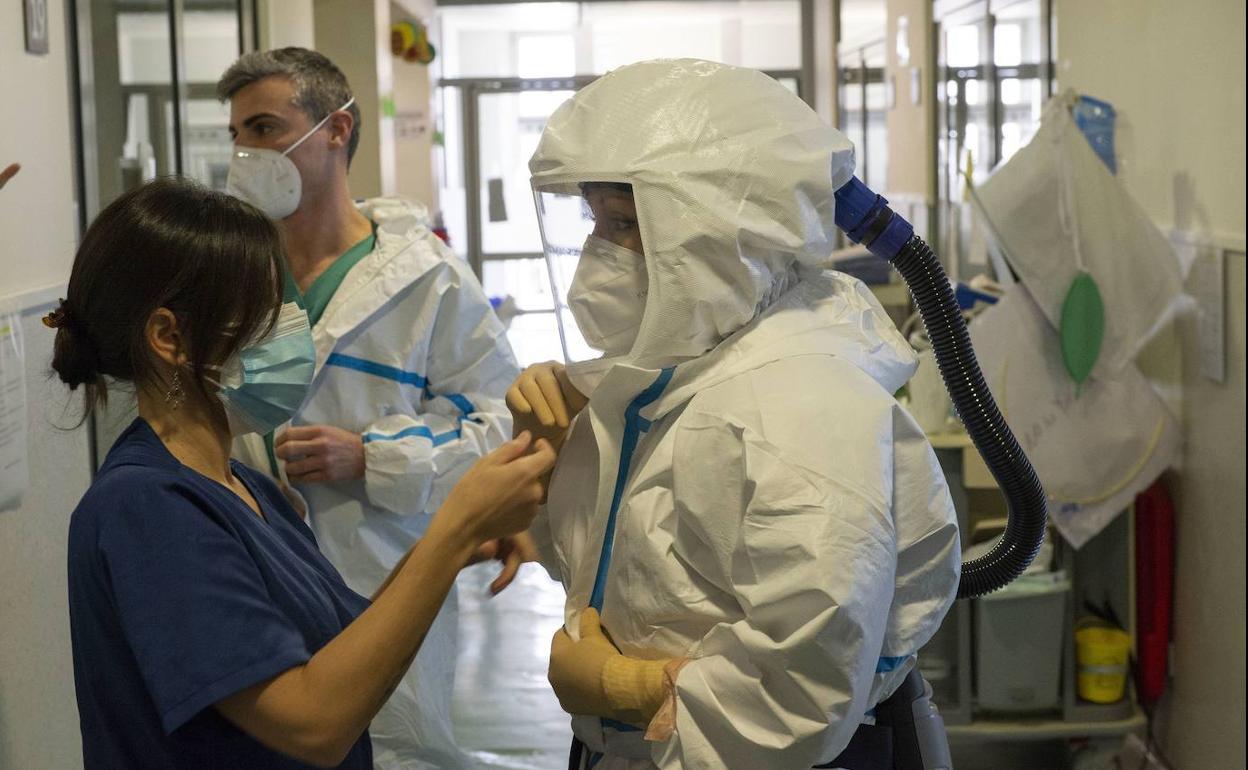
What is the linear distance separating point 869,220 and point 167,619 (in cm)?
82

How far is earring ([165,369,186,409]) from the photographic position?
136 centimetres

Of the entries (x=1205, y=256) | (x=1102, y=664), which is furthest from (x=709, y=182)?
(x=1102, y=664)

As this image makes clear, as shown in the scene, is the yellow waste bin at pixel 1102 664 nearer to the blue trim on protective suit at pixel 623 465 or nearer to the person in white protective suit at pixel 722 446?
the person in white protective suit at pixel 722 446

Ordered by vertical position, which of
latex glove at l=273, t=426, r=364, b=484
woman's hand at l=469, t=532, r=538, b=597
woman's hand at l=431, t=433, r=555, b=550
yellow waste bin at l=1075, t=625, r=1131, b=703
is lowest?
yellow waste bin at l=1075, t=625, r=1131, b=703

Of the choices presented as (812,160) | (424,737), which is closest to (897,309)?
(424,737)

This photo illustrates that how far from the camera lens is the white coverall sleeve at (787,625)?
1.12m

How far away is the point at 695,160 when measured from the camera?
50.8 inches

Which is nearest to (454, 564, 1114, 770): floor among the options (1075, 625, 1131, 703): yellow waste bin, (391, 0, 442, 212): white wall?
(1075, 625, 1131, 703): yellow waste bin

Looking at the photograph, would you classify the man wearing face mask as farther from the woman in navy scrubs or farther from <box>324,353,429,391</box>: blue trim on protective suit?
the woman in navy scrubs

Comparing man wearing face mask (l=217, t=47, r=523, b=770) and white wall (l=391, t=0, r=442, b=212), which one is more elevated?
white wall (l=391, t=0, r=442, b=212)

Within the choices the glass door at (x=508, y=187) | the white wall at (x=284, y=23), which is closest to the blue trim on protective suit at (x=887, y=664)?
the white wall at (x=284, y=23)

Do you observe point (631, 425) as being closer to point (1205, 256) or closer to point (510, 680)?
point (1205, 256)

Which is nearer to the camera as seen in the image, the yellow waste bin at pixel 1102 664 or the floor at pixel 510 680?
the yellow waste bin at pixel 1102 664

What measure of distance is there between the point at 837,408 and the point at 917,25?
5.16 meters
